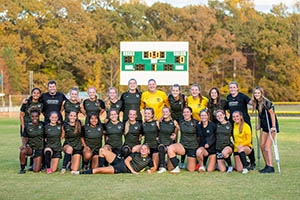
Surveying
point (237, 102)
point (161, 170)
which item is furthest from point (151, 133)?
point (237, 102)

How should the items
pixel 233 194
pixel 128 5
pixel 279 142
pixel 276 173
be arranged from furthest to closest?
pixel 128 5 < pixel 279 142 < pixel 276 173 < pixel 233 194

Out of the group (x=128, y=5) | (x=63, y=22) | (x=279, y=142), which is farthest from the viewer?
(x=128, y=5)

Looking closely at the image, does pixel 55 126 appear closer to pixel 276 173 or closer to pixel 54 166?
pixel 54 166

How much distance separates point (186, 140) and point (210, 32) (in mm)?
38412

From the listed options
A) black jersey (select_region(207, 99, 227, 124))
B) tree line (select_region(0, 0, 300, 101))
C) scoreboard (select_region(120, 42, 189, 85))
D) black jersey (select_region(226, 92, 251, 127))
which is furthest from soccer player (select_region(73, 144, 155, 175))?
tree line (select_region(0, 0, 300, 101))

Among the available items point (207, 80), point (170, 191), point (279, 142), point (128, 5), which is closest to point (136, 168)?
point (170, 191)

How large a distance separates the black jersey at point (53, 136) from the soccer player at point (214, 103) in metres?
2.67

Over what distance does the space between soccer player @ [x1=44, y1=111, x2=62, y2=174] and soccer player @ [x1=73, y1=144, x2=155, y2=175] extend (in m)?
0.55

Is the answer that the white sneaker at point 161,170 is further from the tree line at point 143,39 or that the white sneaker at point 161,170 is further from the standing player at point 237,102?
the tree line at point 143,39

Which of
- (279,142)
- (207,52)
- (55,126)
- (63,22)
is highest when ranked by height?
(63,22)

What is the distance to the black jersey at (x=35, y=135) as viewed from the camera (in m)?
7.24

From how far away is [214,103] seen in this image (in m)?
7.46

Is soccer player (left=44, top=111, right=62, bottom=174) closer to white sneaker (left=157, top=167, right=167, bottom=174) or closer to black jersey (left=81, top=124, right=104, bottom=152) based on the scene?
black jersey (left=81, top=124, right=104, bottom=152)

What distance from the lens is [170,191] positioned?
565cm
